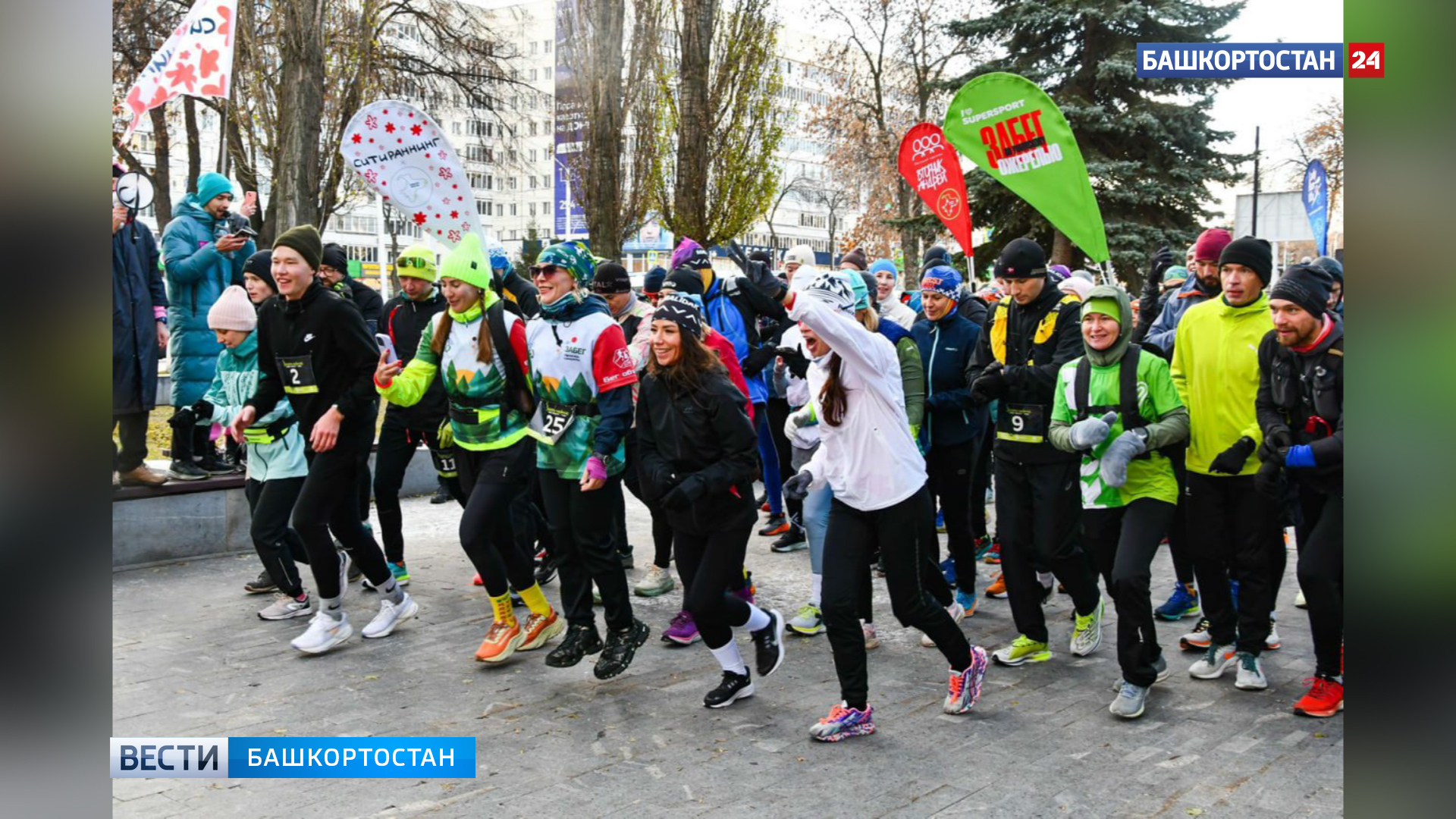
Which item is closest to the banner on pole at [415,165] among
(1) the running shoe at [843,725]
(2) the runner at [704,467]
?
(2) the runner at [704,467]

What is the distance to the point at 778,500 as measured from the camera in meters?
9.80

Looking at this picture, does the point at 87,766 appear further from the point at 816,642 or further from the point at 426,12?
the point at 426,12

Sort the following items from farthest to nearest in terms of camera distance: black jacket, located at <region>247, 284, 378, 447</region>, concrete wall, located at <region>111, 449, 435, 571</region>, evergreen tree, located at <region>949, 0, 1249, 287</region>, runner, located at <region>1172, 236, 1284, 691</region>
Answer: evergreen tree, located at <region>949, 0, 1249, 287</region> → concrete wall, located at <region>111, 449, 435, 571</region> → black jacket, located at <region>247, 284, 378, 447</region> → runner, located at <region>1172, 236, 1284, 691</region>

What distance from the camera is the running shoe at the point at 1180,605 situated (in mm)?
6980

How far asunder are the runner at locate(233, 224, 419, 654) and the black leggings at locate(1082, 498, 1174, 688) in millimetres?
3773

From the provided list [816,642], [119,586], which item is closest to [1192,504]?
[816,642]

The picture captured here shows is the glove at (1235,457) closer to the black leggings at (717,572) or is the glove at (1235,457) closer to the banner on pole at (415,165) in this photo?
the black leggings at (717,572)

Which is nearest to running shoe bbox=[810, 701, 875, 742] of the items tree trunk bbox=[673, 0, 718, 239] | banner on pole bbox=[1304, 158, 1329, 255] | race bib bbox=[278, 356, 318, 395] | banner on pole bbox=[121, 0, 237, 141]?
race bib bbox=[278, 356, 318, 395]

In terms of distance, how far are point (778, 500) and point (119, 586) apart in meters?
4.79

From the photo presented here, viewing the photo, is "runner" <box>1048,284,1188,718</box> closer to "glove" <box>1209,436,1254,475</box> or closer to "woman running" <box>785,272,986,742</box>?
"glove" <box>1209,436,1254,475</box>

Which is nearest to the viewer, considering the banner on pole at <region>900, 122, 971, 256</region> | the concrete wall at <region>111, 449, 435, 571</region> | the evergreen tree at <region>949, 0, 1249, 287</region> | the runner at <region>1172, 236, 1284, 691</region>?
the runner at <region>1172, 236, 1284, 691</region>

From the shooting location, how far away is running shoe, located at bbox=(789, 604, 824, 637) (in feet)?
22.0

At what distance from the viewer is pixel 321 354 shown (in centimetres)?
628

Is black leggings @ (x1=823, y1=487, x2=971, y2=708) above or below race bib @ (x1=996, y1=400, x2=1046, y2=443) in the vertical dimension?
below
